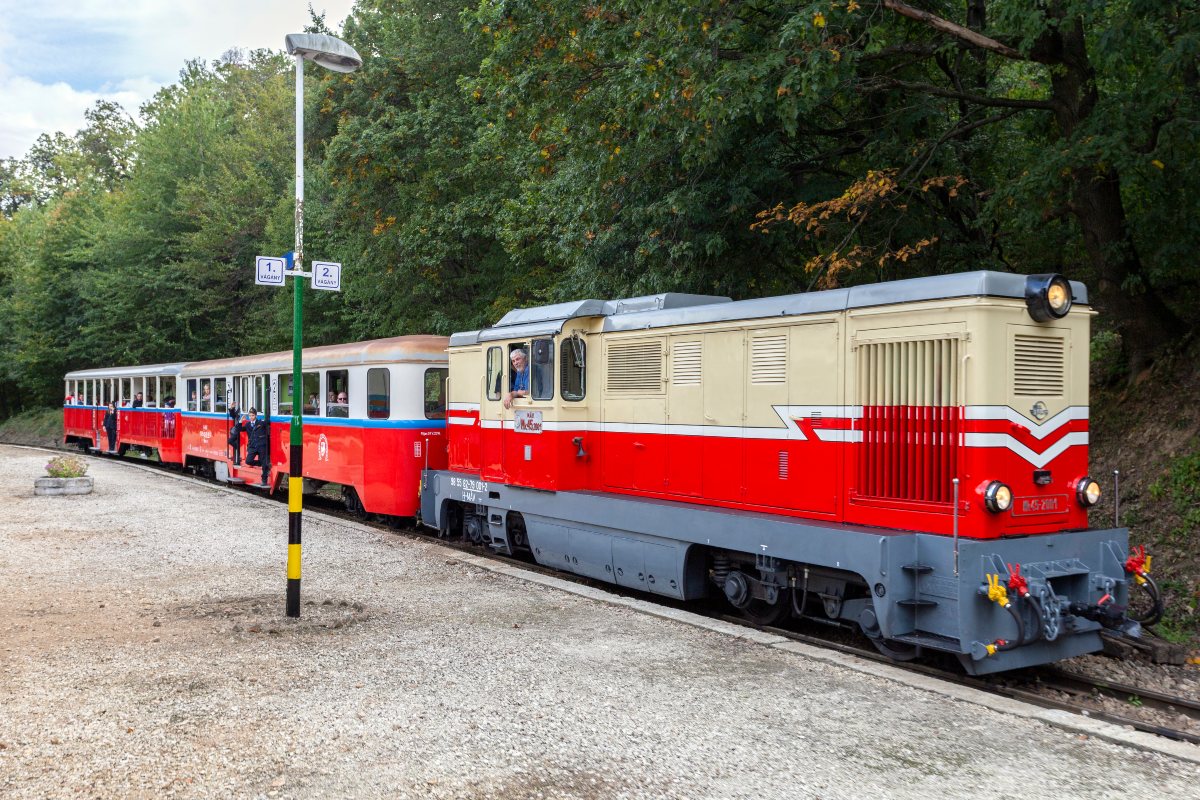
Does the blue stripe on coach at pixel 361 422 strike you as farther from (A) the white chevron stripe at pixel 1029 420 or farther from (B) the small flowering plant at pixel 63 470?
(A) the white chevron stripe at pixel 1029 420

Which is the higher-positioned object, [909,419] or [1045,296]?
[1045,296]

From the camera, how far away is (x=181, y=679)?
6.81 metres

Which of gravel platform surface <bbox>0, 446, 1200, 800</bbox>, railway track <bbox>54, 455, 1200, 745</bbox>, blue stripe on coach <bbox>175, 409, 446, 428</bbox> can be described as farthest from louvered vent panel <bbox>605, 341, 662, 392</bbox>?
blue stripe on coach <bbox>175, 409, 446, 428</bbox>

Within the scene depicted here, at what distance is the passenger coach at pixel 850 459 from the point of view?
22.9ft

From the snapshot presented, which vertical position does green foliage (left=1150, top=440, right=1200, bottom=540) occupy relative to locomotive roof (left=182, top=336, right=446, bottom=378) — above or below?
below

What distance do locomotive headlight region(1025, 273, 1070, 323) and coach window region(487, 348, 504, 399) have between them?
663 cm

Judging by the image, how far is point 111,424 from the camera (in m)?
31.5

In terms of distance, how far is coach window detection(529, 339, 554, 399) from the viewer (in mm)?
10938

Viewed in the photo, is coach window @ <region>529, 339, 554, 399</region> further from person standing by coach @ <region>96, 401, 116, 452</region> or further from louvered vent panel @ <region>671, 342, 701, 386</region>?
person standing by coach @ <region>96, 401, 116, 452</region>

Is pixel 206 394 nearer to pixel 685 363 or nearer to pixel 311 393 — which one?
pixel 311 393

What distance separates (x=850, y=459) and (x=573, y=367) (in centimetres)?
396

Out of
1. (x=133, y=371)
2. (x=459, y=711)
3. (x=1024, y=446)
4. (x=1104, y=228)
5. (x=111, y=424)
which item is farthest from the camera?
(x=111, y=424)

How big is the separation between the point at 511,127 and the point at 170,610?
9.31 metres

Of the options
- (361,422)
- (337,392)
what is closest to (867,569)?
(361,422)
